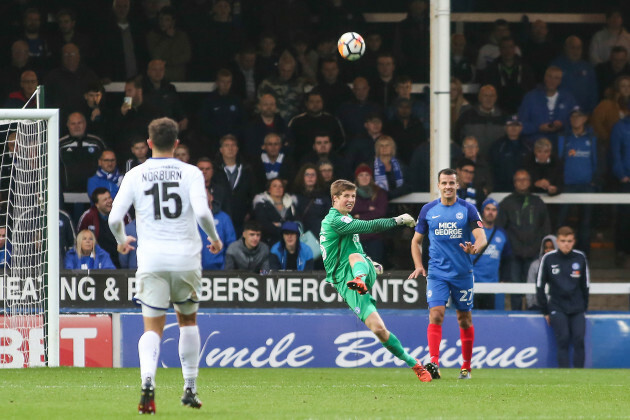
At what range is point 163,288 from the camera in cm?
728

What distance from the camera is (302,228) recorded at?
14.7 metres

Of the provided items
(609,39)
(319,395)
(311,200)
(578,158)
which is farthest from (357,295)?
(609,39)

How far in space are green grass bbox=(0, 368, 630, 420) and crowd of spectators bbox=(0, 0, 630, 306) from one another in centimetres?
289

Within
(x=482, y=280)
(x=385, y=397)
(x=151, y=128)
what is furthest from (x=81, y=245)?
(x=151, y=128)

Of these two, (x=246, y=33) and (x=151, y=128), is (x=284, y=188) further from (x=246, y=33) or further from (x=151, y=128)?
(x=151, y=128)

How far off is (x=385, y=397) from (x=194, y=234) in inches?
94.8

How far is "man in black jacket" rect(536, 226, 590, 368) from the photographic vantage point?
47.0 feet

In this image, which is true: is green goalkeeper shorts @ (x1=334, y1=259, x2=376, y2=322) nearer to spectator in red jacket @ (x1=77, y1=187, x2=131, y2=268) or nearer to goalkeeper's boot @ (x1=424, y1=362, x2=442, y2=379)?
goalkeeper's boot @ (x1=424, y1=362, x2=442, y2=379)

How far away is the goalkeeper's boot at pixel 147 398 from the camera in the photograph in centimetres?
714

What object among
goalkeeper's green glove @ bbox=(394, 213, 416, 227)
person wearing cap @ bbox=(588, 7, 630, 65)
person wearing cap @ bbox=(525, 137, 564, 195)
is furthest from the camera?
person wearing cap @ bbox=(588, 7, 630, 65)

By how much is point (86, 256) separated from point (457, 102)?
5.60 meters

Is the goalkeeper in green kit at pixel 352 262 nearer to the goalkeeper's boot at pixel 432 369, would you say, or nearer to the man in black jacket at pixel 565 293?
the goalkeeper's boot at pixel 432 369

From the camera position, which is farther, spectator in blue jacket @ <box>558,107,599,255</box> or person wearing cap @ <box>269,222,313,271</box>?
spectator in blue jacket @ <box>558,107,599,255</box>

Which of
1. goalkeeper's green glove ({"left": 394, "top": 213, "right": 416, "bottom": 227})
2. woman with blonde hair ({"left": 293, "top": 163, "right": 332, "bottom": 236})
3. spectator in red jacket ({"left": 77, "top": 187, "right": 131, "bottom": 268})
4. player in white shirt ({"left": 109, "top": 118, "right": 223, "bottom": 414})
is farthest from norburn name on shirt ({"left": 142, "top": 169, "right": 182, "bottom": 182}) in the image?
woman with blonde hair ({"left": 293, "top": 163, "right": 332, "bottom": 236})
